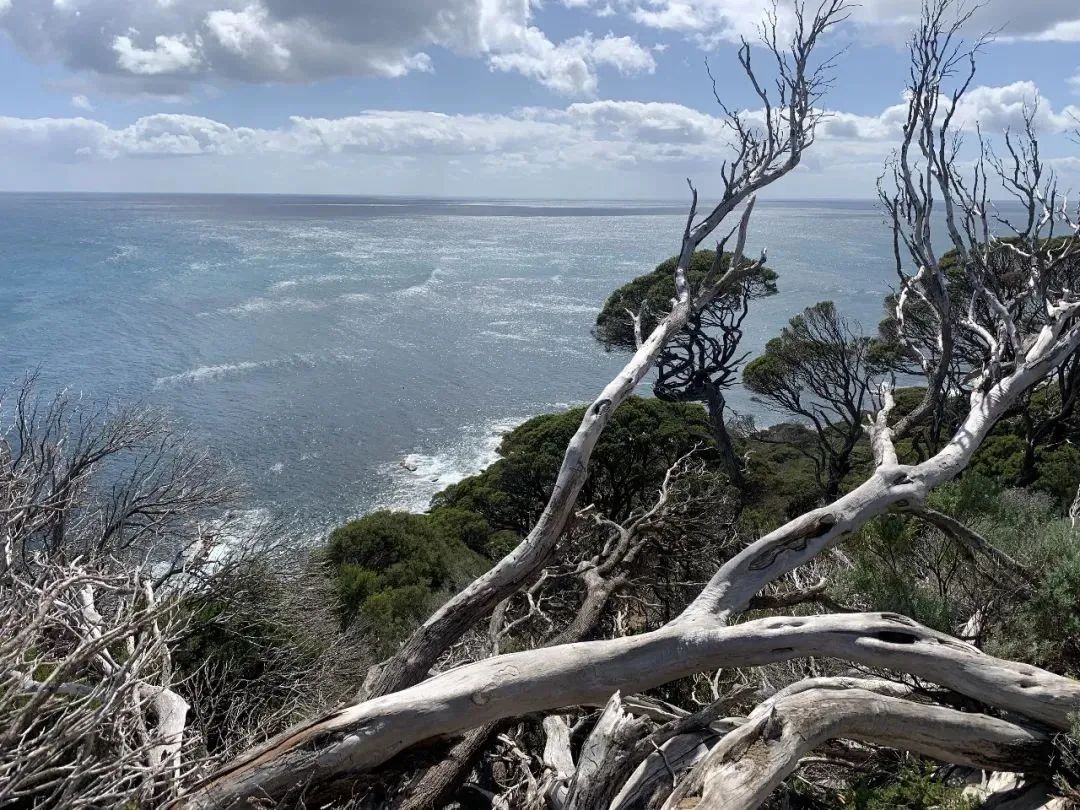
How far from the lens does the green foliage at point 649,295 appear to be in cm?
1578

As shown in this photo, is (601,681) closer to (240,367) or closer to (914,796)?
(914,796)

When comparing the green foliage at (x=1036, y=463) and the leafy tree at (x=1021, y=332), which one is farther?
the green foliage at (x=1036, y=463)

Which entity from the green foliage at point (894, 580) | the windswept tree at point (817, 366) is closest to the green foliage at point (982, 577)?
the green foliage at point (894, 580)

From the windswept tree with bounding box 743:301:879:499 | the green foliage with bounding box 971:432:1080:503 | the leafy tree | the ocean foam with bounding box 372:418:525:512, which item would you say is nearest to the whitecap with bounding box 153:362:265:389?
the ocean foam with bounding box 372:418:525:512

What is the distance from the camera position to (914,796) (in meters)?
3.80

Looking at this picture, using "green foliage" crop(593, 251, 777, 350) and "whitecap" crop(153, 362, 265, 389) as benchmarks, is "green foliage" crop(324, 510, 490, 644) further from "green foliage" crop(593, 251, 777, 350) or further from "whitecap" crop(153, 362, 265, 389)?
"whitecap" crop(153, 362, 265, 389)

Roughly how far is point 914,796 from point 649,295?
12689 mm

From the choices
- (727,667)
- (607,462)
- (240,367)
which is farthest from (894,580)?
(240,367)

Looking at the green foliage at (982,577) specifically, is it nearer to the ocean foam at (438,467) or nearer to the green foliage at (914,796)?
the green foliage at (914,796)

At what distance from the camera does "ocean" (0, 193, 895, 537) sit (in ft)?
81.1

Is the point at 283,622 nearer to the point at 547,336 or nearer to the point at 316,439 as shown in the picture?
the point at 316,439

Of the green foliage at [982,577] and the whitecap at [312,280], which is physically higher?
the whitecap at [312,280]

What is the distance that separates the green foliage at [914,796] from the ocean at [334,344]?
52.3ft

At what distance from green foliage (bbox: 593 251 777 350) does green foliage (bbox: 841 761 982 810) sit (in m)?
12.0
